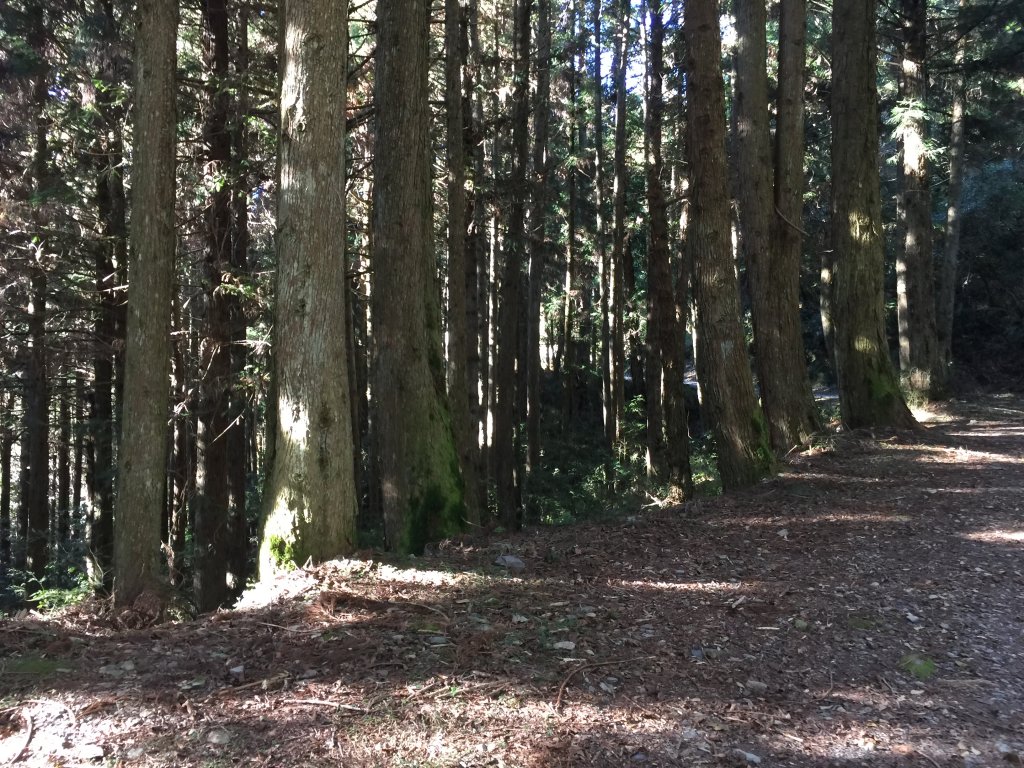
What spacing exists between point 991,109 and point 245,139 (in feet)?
70.7

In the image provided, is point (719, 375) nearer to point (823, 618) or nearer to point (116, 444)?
point (823, 618)

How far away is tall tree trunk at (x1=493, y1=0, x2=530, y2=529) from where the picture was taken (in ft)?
50.4

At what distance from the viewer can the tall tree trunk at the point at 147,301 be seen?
7.91 meters

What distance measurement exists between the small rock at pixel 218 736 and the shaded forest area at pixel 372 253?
2.33 metres

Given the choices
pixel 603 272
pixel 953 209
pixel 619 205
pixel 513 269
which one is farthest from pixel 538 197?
pixel 953 209

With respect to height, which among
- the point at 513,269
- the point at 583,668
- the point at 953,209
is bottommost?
the point at 583,668

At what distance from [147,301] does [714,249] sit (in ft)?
21.2

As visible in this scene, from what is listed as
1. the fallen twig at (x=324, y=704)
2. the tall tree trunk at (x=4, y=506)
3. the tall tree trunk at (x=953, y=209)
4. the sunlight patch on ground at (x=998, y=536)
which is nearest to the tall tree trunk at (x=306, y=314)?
the fallen twig at (x=324, y=704)

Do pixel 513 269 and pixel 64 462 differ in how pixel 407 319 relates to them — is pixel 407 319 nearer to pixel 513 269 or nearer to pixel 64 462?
pixel 513 269

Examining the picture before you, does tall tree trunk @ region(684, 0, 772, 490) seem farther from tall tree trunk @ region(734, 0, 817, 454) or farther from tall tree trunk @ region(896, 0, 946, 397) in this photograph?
tall tree trunk @ region(896, 0, 946, 397)

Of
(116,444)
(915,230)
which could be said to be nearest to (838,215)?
(915,230)

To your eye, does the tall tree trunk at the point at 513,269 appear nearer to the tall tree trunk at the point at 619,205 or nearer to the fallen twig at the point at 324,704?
the tall tree trunk at the point at 619,205

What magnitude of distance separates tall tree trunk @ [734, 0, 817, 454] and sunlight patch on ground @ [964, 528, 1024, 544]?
388cm

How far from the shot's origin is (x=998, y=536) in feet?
24.9
